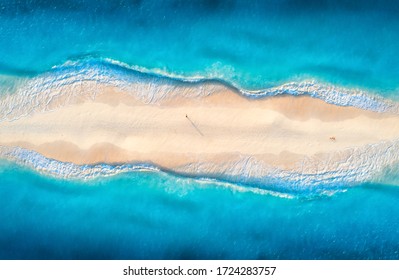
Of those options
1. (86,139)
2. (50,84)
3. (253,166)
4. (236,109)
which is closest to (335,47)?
(236,109)

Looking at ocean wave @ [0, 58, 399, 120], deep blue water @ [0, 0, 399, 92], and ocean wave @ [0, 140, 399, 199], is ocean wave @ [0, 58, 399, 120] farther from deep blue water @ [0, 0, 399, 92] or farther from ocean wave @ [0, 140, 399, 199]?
ocean wave @ [0, 140, 399, 199]

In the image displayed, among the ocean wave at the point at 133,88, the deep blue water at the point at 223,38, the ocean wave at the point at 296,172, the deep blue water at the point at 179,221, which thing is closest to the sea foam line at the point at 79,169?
the ocean wave at the point at 296,172

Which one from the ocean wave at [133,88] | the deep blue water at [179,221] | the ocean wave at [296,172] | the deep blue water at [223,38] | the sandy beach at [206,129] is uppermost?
the deep blue water at [223,38]

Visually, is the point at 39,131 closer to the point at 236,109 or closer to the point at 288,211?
the point at 236,109

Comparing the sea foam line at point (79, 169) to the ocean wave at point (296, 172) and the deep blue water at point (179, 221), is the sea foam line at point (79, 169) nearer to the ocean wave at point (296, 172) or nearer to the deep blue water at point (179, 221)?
the ocean wave at point (296, 172)

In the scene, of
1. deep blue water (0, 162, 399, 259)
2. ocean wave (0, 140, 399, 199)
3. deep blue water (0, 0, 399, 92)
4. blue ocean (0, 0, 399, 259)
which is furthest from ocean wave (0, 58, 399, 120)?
deep blue water (0, 162, 399, 259)
